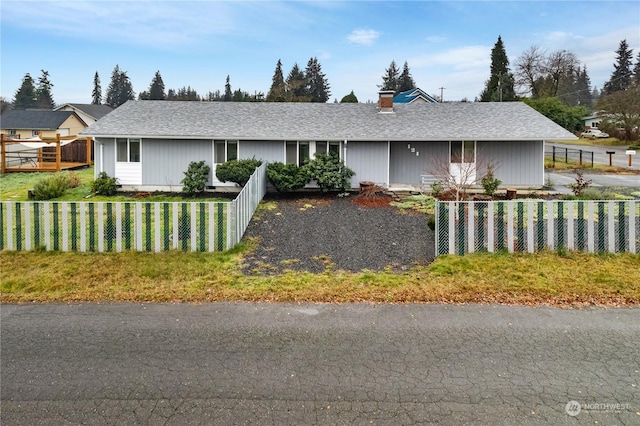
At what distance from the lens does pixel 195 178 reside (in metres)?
17.3

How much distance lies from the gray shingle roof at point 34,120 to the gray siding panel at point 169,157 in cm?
3419

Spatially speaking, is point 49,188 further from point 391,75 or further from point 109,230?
point 391,75

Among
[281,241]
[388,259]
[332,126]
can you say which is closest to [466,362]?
[388,259]

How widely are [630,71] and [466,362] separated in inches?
3446

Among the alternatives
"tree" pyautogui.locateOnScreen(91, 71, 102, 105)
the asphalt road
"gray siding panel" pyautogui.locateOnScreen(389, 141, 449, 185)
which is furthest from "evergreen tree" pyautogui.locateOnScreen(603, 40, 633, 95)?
"tree" pyautogui.locateOnScreen(91, 71, 102, 105)

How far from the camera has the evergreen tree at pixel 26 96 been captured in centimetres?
8219

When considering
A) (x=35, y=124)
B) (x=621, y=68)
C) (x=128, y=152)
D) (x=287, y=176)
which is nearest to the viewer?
(x=287, y=176)


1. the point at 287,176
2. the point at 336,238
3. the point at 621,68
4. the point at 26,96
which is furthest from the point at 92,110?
the point at 621,68

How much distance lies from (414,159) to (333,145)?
3.61 metres

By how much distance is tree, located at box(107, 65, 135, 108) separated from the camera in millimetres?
98938

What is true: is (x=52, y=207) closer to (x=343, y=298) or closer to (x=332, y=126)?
(x=343, y=298)

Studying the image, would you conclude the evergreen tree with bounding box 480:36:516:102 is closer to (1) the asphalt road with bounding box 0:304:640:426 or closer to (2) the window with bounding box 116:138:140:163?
(2) the window with bounding box 116:138:140:163

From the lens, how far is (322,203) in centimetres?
1573

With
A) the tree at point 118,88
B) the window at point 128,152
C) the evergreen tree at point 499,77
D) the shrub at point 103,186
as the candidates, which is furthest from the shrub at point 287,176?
the tree at point 118,88
